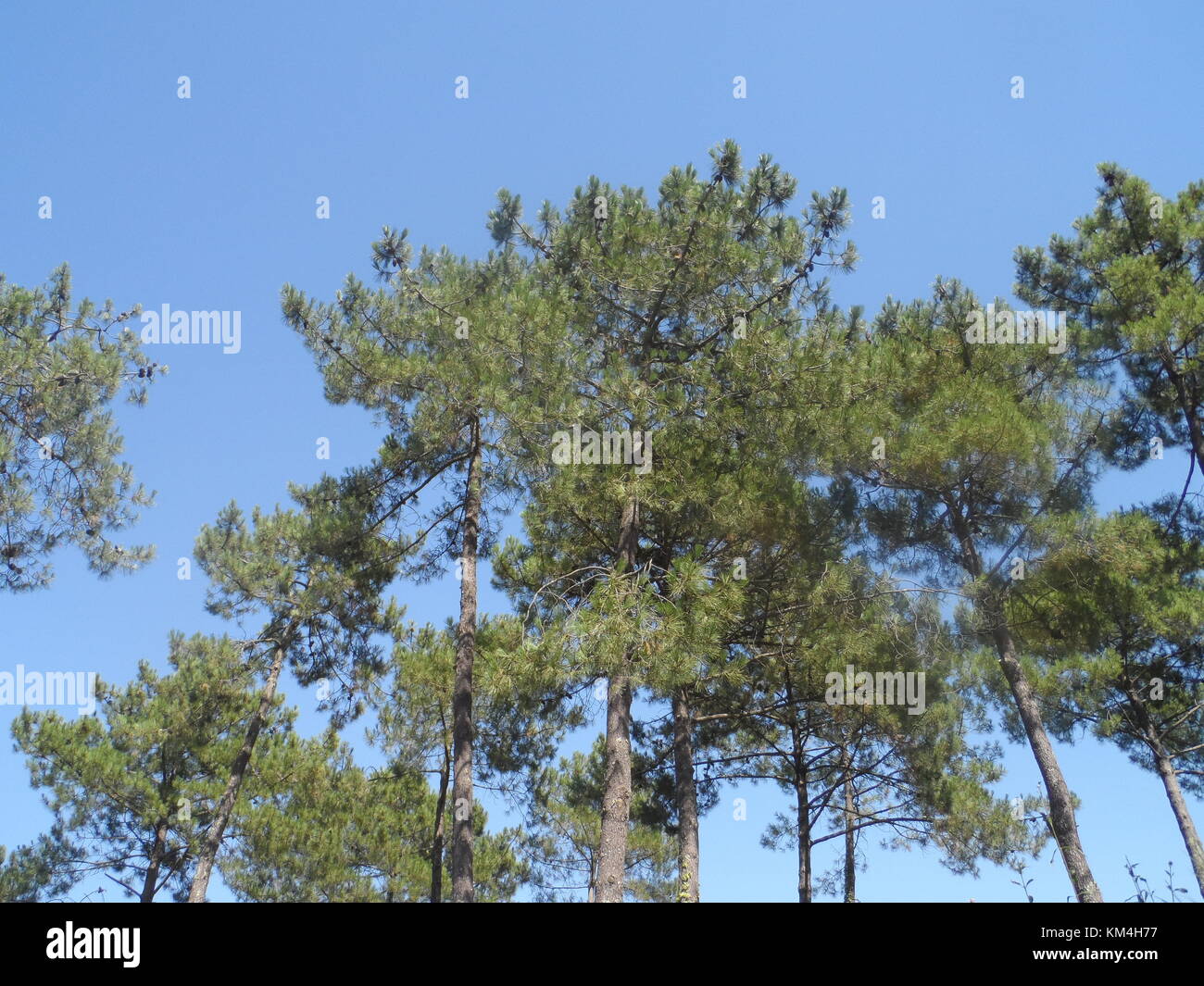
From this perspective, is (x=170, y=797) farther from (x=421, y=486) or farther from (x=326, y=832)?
(x=421, y=486)

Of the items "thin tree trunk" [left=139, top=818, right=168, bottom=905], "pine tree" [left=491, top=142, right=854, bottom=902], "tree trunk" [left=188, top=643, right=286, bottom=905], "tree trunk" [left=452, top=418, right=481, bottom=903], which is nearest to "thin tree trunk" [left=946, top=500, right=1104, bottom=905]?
"pine tree" [left=491, top=142, right=854, bottom=902]

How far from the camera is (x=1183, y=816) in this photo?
34.2 ft

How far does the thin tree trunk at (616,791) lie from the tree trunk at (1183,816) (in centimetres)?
675

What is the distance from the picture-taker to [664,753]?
495 inches

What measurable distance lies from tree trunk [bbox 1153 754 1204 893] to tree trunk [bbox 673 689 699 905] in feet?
18.9

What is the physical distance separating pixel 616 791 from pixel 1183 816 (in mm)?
7269

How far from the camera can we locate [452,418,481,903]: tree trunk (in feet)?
30.4

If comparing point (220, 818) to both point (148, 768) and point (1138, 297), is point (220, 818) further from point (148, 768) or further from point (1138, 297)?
point (1138, 297)

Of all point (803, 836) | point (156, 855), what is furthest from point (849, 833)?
point (156, 855)

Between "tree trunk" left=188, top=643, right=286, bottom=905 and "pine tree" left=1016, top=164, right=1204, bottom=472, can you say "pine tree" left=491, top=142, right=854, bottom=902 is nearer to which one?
"pine tree" left=1016, top=164, right=1204, bottom=472

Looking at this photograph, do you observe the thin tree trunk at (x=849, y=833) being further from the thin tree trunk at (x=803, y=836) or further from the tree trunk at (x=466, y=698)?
the tree trunk at (x=466, y=698)

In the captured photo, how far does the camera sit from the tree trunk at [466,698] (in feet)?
30.4

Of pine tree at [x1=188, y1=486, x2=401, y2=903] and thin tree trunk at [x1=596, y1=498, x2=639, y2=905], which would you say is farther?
pine tree at [x1=188, y1=486, x2=401, y2=903]
